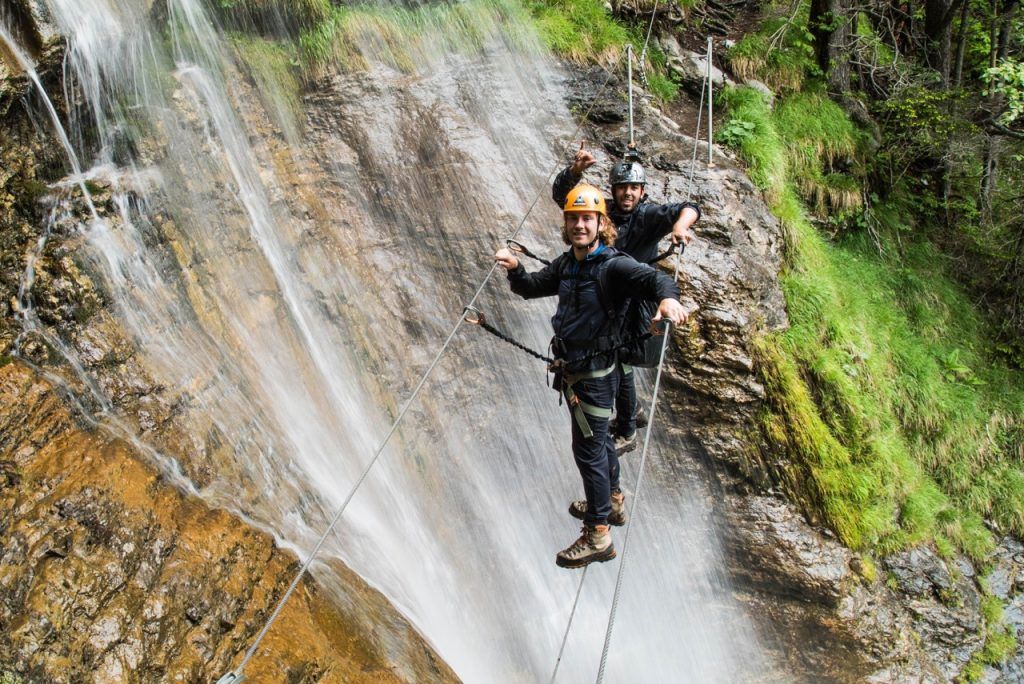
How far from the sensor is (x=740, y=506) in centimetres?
688

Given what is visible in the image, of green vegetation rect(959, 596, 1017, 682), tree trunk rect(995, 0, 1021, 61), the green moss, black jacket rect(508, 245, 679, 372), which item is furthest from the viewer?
tree trunk rect(995, 0, 1021, 61)

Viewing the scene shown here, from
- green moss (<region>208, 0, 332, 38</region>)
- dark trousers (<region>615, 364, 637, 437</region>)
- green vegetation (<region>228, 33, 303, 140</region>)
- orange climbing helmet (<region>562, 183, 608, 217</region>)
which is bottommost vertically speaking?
dark trousers (<region>615, 364, 637, 437</region>)

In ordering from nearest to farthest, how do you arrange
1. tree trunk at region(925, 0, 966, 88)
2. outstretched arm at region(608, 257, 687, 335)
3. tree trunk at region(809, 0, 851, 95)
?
outstretched arm at region(608, 257, 687, 335), tree trunk at region(809, 0, 851, 95), tree trunk at region(925, 0, 966, 88)

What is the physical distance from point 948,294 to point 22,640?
10944mm

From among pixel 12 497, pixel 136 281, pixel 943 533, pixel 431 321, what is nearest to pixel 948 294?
pixel 943 533

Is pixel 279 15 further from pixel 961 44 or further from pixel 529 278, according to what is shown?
pixel 961 44

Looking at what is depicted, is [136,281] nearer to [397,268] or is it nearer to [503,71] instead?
[397,268]

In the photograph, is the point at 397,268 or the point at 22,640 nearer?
the point at 22,640

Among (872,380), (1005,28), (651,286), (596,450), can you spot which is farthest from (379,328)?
(1005,28)

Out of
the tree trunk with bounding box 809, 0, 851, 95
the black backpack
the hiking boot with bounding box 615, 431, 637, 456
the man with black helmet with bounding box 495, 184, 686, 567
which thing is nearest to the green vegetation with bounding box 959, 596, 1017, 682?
the hiking boot with bounding box 615, 431, 637, 456

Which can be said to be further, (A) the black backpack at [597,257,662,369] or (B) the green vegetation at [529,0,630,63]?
(B) the green vegetation at [529,0,630,63]

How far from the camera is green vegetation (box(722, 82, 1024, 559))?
22.7 ft

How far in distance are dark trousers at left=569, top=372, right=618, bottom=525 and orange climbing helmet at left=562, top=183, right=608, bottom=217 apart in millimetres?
1067

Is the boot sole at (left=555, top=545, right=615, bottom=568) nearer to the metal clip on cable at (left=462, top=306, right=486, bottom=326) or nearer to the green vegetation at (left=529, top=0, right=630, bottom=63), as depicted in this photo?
the metal clip on cable at (left=462, top=306, right=486, bottom=326)
